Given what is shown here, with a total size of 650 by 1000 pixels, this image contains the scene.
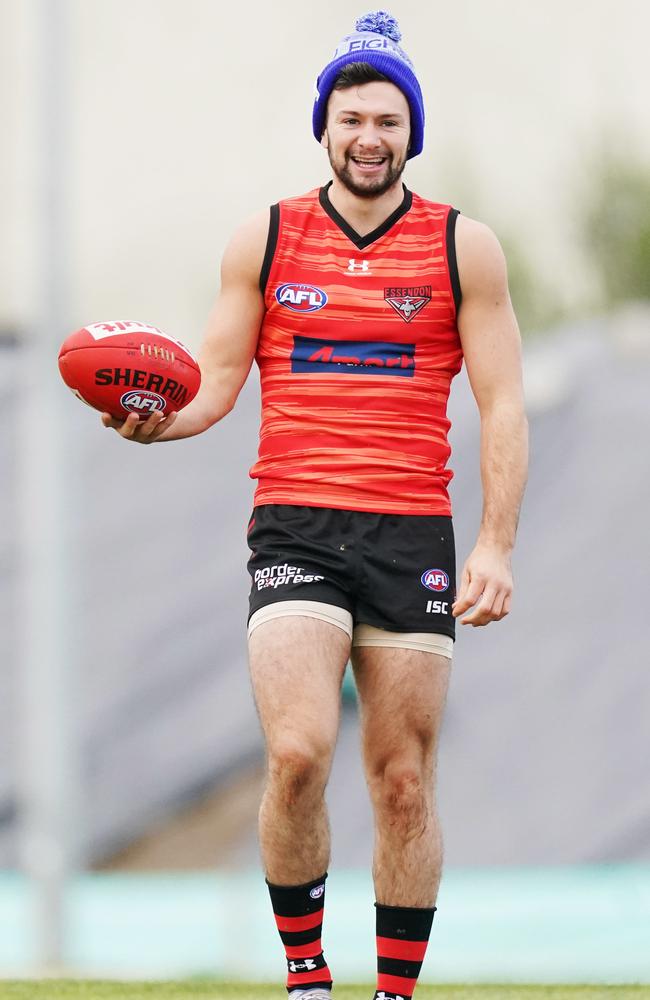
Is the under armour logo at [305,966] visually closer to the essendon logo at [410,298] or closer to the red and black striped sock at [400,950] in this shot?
the red and black striped sock at [400,950]

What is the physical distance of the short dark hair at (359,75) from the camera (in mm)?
3836

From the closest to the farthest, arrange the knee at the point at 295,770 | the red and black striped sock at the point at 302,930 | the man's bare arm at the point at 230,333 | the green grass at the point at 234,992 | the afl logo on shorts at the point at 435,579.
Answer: the knee at the point at 295,770 < the red and black striped sock at the point at 302,930 < the afl logo on shorts at the point at 435,579 < the man's bare arm at the point at 230,333 < the green grass at the point at 234,992

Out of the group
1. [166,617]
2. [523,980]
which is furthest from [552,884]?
[166,617]

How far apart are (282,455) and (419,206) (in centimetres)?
68

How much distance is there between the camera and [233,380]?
156 inches

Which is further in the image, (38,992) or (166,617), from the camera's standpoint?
(166,617)

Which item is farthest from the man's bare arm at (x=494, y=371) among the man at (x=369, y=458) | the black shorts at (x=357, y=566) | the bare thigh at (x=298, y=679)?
the bare thigh at (x=298, y=679)

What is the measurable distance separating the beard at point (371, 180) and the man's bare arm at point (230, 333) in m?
0.21

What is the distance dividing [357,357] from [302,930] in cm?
127

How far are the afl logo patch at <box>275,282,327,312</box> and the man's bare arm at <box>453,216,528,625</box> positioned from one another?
0.33m

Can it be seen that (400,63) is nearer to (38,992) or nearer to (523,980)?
(38,992)

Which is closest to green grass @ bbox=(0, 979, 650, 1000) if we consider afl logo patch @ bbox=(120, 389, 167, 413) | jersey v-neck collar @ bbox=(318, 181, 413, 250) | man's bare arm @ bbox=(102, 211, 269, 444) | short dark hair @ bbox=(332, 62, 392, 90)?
man's bare arm @ bbox=(102, 211, 269, 444)

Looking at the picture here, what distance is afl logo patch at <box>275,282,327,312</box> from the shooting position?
3801 millimetres

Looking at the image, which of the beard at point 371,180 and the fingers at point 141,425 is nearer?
the fingers at point 141,425
